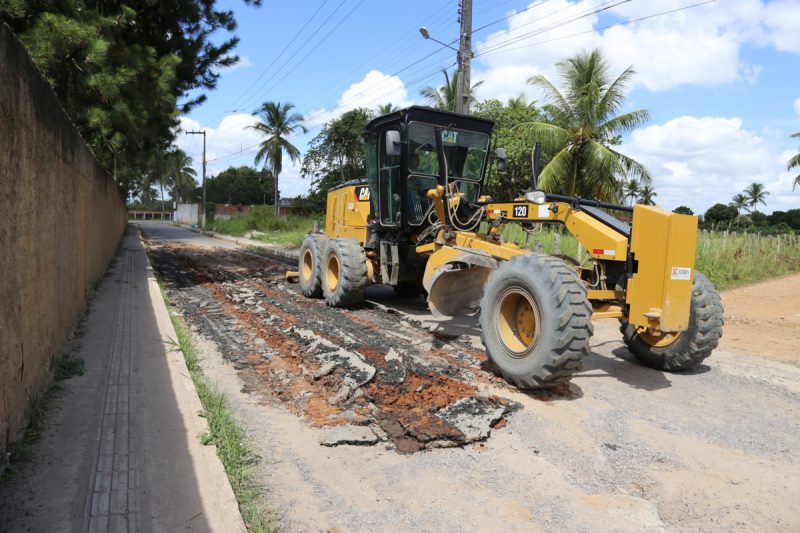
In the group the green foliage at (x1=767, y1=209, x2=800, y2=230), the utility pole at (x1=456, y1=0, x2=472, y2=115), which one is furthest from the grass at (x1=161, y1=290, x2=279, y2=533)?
the green foliage at (x1=767, y1=209, x2=800, y2=230)

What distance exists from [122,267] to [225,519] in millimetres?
11892

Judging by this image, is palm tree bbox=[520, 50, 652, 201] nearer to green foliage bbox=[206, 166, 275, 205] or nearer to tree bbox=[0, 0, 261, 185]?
tree bbox=[0, 0, 261, 185]

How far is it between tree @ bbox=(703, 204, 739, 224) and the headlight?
7344 cm

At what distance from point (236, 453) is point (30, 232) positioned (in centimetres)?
227

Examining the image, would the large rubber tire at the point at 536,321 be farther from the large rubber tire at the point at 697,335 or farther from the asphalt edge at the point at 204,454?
the asphalt edge at the point at 204,454

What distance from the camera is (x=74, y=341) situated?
581cm

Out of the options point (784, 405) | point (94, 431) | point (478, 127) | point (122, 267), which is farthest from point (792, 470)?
point (122, 267)

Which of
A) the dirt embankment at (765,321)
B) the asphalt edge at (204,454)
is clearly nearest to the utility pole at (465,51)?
the dirt embankment at (765,321)

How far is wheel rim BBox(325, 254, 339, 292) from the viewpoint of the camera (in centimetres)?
920

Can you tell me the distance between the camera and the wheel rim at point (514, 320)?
204 inches

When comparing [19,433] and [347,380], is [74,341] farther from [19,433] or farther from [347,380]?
[347,380]

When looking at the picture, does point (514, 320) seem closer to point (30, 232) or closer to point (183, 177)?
point (30, 232)

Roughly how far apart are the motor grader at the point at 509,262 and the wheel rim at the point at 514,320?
0.04 ft

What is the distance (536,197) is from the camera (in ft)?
18.6
